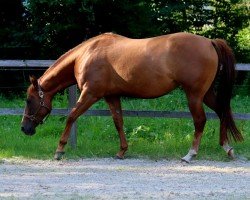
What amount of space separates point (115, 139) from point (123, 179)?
2809mm

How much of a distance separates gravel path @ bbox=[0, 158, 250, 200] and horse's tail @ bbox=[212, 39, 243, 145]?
49 cm

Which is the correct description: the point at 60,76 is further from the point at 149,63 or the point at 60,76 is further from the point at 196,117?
the point at 196,117

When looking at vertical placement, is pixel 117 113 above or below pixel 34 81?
below

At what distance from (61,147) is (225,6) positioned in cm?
887

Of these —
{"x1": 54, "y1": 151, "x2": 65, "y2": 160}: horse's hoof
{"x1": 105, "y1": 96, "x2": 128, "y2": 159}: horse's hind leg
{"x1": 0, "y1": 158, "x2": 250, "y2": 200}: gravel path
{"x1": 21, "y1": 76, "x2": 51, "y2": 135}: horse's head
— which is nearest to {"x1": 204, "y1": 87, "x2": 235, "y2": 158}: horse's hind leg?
{"x1": 0, "y1": 158, "x2": 250, "y2": 200}: gravel path

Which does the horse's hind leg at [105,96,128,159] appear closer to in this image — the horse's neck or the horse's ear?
the horse's neck

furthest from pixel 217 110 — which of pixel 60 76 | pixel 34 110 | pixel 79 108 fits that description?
pixel 34 110

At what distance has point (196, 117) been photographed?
8727 millimetres

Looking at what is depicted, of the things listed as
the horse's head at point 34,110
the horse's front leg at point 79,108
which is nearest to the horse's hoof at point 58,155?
the horse's front leg at point 79,108

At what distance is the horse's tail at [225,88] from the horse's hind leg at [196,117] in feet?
1.16

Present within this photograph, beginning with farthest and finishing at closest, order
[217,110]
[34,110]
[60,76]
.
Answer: [60,76]
[34,110]
[217,110]

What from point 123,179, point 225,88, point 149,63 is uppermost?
point 149,63

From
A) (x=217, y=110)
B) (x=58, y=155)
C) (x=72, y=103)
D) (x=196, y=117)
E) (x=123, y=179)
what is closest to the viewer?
(x=123, y=179)

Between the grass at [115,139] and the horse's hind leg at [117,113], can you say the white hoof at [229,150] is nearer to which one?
the grass at [115,139]
